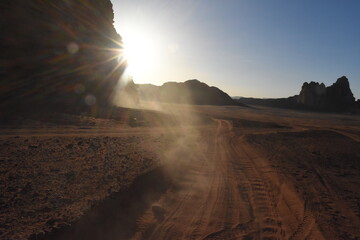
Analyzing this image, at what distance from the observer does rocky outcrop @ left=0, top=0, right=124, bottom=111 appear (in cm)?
2045

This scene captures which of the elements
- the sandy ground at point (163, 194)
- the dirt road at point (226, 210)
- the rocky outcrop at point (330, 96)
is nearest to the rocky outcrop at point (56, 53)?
the sandy ground at point (163, 194)

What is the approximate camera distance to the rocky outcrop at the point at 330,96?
101 meters

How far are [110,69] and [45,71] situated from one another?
29.1 ft

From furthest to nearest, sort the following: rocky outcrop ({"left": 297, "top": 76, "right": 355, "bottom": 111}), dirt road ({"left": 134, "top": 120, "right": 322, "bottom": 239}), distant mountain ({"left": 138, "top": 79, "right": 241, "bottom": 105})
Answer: distant mountain ({"left": 138, "top": 79, "right": 241, "bottom": 105}), rocky outcrop ({"left": 297, "top": 76, "right": 355, "bottom": 111}), dirt road ({"left": 134, "top": 120, "right": 322, "bottom": 239})

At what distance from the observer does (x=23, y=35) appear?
21.6m

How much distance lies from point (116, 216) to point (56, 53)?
21371 millimetres

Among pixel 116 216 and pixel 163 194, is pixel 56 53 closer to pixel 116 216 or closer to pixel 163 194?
pixel 163 194

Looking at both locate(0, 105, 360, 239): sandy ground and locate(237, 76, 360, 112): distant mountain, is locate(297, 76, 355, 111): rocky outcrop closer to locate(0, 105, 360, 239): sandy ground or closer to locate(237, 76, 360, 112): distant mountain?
locate(237, 76, 360, 112): distant mountain

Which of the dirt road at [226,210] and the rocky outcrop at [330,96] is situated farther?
the rocky outcrop at [330,96]

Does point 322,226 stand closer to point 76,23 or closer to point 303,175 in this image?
point 303,175

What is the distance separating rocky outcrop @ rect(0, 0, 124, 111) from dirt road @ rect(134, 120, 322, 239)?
16.1m

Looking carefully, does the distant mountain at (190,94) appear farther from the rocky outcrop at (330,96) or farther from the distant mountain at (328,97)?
the rocky outcrop at (330,96)

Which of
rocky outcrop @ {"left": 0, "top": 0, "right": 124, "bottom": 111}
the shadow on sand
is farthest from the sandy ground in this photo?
rocky outcrop @ {"left": 0, "top": 0, "right": 124, "bottom": 111}

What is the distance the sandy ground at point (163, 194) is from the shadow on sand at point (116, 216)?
0.8 inches
